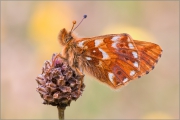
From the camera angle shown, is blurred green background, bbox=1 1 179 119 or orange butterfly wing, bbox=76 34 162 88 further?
blurred green background, bbox=1 1 179 119

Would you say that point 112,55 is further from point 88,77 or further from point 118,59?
point 88,77

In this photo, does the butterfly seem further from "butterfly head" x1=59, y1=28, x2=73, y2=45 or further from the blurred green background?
the blurred green background

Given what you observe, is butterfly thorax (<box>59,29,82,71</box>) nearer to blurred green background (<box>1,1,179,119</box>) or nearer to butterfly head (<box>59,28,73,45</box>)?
butterfly head (<box>59,28,73,45</box>)

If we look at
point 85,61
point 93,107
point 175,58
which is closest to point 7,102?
point 93,107

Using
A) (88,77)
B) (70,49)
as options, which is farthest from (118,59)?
(88,77)

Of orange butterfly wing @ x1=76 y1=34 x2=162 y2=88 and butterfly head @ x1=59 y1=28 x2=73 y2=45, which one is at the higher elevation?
butterfly head @ x1=59 y1=28 x2=73 y2=45

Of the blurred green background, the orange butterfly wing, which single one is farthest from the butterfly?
the blurred green background

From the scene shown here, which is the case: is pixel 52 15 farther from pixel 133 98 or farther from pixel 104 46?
pixel 104 46
